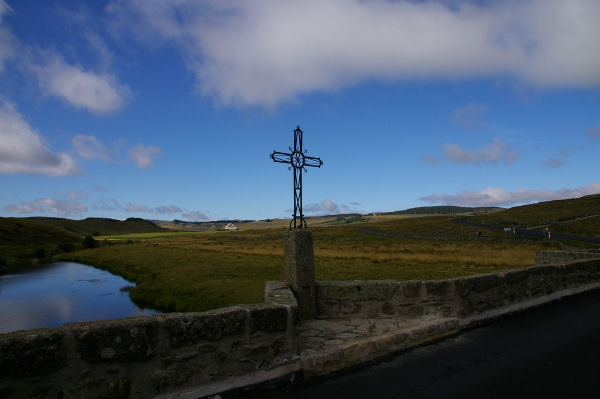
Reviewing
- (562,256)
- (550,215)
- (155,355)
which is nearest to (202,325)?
(155,355)

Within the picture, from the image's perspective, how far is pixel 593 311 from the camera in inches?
278

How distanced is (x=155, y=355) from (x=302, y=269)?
297 cm

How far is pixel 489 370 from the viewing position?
4398 millimetres

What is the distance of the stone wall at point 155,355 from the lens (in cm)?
296

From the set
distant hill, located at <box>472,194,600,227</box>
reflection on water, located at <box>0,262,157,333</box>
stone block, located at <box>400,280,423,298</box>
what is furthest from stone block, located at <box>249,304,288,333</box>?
distant hill, located at <box>472,194,600,227</box>

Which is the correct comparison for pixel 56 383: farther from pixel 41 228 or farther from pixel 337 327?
pixel 41 228

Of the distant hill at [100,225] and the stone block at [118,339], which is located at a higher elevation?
the distant hill at [100,225]

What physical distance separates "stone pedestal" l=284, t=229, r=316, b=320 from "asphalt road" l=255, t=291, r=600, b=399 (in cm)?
177

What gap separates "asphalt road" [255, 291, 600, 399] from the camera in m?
3.87

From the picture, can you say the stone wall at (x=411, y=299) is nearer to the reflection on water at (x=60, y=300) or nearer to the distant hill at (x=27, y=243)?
the reflection on water at (x=60, y=300)

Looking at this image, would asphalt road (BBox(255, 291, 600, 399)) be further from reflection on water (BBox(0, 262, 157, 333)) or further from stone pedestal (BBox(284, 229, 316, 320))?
reflection on water (BBox(0, 262, 157, 333))

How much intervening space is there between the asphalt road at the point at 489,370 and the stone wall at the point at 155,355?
470 mm

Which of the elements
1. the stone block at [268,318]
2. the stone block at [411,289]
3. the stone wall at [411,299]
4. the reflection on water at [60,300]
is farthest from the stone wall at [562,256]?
the reflection on water at [60,300]

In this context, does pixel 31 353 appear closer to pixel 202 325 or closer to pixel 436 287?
pixel 202 325
